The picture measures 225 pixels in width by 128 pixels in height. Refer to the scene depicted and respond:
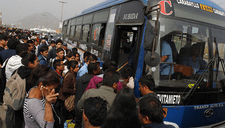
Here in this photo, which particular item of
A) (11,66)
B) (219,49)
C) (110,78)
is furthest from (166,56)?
(11,66)

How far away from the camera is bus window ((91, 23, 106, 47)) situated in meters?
6.08

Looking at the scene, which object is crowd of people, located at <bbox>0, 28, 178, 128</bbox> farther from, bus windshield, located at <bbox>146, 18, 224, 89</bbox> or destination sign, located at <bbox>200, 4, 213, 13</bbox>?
destination sign, located at <bbox>200, 4, 213, 13</bbox>

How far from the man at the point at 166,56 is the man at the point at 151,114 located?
5.19 ft

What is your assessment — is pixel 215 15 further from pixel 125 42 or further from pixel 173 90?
pixel 125 42

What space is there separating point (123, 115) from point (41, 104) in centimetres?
102

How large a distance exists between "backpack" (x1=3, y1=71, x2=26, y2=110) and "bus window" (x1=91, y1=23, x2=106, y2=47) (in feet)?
11.5

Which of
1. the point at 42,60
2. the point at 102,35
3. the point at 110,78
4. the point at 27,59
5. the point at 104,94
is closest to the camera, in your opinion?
the point at 104,94

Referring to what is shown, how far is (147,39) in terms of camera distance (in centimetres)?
321

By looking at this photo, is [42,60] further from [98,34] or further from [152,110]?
[152,110]

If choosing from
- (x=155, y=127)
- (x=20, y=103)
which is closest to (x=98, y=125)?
(x=155, y=127)

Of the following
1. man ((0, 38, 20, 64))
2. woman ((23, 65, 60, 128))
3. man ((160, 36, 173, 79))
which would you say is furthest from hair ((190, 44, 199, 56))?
man ((0, 38, 20, 64))

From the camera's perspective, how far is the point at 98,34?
21.5ft

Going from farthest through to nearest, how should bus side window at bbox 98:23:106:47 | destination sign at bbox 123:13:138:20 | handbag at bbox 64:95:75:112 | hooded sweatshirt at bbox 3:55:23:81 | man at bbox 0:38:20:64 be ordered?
1. bus side window at bbox 98:23:106:47
2. man at bbox 0:38:20:64
3. destination sign at bbox 123:13:138:20
4. hooded sweatshirt at bbox 3:55:23:81
5. handbag at bbox 64:95:75:112

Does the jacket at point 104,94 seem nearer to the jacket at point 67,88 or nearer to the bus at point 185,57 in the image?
the bus at point 185,57
